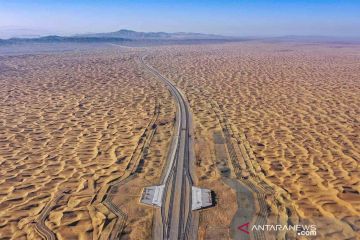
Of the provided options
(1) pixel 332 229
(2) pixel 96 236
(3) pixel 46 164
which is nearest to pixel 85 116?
(3) pixel 46 164

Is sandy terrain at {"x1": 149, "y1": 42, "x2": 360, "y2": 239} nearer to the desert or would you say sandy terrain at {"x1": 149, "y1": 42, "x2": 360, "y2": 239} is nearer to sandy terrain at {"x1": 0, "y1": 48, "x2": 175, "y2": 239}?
the desert

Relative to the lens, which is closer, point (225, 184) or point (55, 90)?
point (225, 184)

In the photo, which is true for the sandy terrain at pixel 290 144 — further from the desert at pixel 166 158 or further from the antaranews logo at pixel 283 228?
the antaranews logo at pixel 283 228

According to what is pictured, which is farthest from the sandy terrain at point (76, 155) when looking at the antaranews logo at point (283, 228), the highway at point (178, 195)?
the antaranews logo at point (283, 228)

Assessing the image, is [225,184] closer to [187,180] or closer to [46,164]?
[187,180]

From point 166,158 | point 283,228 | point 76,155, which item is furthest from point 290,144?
point 76,155

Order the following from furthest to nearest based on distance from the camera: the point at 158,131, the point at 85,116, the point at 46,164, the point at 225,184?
1. the point at 85,116
2. the point at 158,131
3. the point at 46,164
4. the point at 225,184

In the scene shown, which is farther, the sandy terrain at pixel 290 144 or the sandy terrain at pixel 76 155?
the sandy terrain at pixel 290 144

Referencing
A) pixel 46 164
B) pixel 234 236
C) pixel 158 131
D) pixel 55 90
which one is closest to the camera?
pixel 234 236
